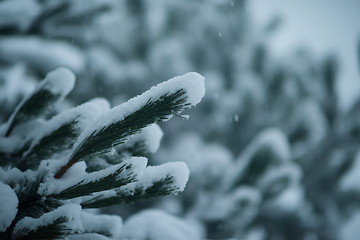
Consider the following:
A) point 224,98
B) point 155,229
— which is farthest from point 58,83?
point 224,98

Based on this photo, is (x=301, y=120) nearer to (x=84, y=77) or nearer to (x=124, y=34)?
(x=84, y=77)

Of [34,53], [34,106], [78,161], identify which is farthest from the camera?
[34,53]

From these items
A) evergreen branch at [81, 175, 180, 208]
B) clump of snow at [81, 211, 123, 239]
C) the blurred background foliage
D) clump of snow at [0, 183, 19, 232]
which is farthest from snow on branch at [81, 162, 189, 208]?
the blurred background foliage

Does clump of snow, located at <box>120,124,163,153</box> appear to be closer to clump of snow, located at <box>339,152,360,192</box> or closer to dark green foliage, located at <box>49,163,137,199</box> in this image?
dark green foliage, located at <box>49,163,137,199</box>

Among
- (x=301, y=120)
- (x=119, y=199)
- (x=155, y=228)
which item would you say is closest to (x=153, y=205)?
(x=301, y=120)

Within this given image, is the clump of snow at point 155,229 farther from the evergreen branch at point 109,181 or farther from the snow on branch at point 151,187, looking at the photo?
the evergreen branch at point 109,181

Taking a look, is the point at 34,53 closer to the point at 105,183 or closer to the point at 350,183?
the point at 105,183
